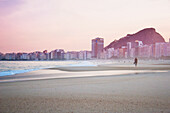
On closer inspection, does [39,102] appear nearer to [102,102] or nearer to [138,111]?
[102,102]

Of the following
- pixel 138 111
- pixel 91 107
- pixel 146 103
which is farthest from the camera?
pixel 146 103

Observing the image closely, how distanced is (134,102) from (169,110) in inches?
42.7

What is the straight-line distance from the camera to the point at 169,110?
399 cm

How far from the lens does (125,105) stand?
4465mm

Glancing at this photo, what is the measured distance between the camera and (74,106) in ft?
14.5

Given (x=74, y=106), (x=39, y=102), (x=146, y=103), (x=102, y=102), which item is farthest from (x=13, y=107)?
(x=146, y=103)

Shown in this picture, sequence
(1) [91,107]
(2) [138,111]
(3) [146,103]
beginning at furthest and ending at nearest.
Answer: (3) [146,103], (1) [91,107], (2) [138,111]

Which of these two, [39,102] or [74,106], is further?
[39,102]

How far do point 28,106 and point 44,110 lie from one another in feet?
2.37

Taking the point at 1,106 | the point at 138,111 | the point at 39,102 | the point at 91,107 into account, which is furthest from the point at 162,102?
the point at 1,106

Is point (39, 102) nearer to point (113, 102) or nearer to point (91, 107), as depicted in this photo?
point (91, 107)

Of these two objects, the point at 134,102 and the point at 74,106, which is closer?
the point at 74,106

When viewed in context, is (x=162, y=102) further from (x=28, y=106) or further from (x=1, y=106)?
(x=1, y=106)

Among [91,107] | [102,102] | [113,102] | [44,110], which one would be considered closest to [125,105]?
[113,102]
